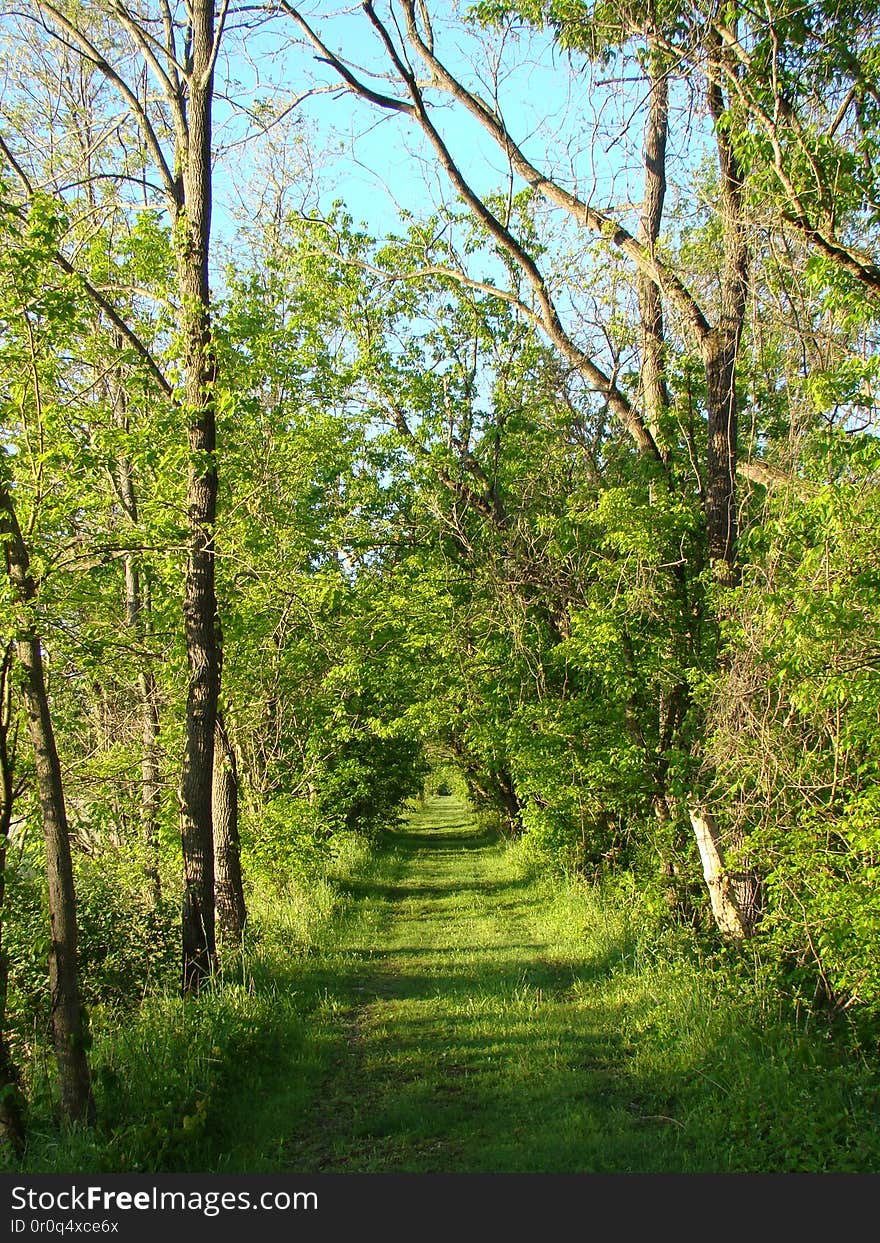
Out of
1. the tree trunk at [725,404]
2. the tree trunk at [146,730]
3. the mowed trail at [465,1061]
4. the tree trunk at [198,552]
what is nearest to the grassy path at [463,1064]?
the mowed trail at [465,1061]

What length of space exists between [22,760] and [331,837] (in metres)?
8.24

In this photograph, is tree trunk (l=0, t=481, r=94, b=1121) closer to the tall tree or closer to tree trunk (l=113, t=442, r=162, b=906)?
the tall tree

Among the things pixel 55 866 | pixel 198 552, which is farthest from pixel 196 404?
pixel 55 866

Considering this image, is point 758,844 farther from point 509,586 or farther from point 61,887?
point 61,887

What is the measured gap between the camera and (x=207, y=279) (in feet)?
28.5

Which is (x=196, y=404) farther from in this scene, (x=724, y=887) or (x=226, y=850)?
(x=724, y=887)

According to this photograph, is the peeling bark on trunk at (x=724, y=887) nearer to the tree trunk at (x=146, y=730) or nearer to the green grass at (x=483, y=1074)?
the green grass at (x=483, y=1074)

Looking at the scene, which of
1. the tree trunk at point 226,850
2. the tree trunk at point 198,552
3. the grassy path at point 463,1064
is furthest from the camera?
the tree trunk at point 226,850

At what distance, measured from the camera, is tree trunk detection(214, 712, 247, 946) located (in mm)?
9359

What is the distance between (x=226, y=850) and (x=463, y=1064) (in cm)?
378

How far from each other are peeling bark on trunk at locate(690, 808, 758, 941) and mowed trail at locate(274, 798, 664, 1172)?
1410mm

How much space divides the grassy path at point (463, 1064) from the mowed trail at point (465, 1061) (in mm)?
13

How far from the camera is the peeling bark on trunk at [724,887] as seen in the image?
8711 mm

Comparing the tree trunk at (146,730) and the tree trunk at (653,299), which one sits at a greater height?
the tree trunk at (653,299)
